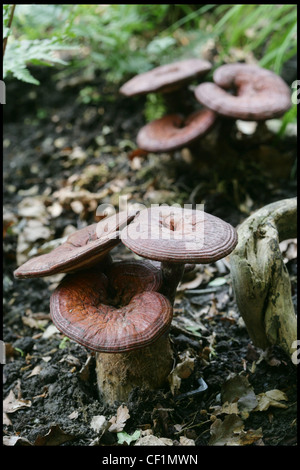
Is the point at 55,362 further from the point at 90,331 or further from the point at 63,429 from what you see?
the point at 90,331

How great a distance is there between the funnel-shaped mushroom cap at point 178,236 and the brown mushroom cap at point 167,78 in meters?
2.25

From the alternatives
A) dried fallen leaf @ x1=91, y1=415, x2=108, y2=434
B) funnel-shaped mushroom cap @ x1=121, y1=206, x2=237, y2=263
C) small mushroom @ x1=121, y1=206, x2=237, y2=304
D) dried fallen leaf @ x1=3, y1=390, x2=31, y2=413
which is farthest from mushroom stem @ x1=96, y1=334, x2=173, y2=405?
funnel-shaped mushroom cap @ x1=121, y1=206, x2=237, y2=263

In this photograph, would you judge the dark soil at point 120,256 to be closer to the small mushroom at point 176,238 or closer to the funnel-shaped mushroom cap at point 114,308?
the funnel-shaped mushroom cap at point 114,308

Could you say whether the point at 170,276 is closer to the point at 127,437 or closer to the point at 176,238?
the point at 176,238

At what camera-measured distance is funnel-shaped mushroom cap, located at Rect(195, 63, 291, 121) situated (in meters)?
3.85

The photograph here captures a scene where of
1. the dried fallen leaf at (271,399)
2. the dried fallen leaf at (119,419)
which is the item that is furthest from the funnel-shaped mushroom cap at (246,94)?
the dried fallen leaf at (119,419)

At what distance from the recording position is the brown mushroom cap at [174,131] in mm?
4267

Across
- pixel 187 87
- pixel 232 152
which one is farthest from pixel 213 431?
pixel 187 87

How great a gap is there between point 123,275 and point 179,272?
360 mm

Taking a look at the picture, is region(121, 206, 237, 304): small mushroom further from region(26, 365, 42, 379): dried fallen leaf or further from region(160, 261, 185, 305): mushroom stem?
region(26, 365, 42, 379): dried fallen leaf

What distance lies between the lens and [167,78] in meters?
4.28

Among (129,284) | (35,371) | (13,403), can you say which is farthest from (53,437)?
(129,284)

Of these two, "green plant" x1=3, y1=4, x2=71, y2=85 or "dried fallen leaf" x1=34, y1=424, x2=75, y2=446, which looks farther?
"green plant" x1=3, y1=4, x2=71, y2=85

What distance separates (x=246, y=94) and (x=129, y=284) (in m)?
2.50
